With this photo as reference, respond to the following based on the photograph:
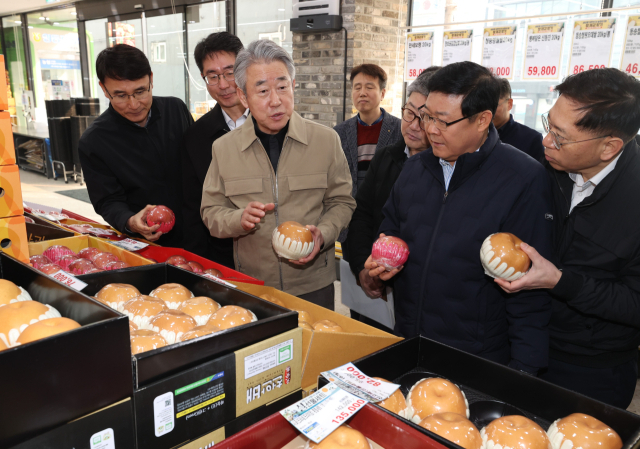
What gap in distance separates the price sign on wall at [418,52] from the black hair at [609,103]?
387 centimetres

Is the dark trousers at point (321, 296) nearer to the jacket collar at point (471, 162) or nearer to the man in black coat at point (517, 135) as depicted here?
the jacket collar at point (471, 162)

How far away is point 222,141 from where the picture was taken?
2.16 meters

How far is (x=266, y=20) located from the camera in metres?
6.90

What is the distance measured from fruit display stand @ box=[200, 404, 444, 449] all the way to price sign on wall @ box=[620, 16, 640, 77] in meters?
4.03

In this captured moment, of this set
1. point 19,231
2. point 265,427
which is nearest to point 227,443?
point 265,427

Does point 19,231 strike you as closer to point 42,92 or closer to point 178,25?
point 178,25

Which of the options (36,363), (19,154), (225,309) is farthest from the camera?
(19,154)

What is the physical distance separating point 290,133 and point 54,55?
1339 centimetres

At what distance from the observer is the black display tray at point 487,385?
107 centimetres

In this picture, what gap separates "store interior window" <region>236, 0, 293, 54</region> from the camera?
21.9 ft

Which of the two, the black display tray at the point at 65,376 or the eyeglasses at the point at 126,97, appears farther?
the eyeglasses at the point at 126,97

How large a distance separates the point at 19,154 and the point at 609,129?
1327 centimetres

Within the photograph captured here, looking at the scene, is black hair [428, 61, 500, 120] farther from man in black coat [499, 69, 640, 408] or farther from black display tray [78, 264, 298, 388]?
black display tray [78, 264, 298, 388]

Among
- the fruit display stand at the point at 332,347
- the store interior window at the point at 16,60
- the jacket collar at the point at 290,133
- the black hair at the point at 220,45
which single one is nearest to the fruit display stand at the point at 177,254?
the jacket collar at the point at 290,133
